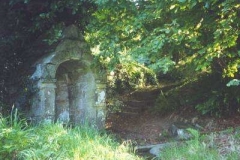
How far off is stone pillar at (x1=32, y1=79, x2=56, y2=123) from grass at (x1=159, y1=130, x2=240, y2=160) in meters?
2.54

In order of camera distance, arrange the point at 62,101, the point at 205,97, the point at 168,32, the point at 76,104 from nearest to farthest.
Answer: the point at 168,32
the point at 62,101
the point at 76,104
the point at 205,97

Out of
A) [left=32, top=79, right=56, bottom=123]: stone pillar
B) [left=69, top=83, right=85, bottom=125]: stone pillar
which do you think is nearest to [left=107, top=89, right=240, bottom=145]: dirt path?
[left=69, top=83, right=85, bottom=125]: stone pillar

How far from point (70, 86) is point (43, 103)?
1.51m

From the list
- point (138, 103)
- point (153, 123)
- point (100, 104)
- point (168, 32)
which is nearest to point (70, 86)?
point (100, 104)

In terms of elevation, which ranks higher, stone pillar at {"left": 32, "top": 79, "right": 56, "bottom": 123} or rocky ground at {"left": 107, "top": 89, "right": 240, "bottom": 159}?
stone pillar at {"left": 32, "top": 79, "right": 56, "bottom": 123}

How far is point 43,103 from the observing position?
680cm

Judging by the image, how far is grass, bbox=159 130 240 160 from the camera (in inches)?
205

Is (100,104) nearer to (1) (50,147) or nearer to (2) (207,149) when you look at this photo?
(2) (207,149)

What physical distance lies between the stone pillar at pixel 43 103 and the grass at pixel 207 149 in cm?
254

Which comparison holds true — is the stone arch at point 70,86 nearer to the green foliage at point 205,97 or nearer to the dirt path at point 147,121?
the dirt path at point 147,121

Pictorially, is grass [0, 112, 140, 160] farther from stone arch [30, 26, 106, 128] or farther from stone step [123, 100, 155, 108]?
stone step [123, 100, 155, 108]

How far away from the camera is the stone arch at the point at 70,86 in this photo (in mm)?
6852

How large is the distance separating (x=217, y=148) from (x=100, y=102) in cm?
303

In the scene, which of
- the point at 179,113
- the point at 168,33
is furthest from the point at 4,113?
the point at 179,113
